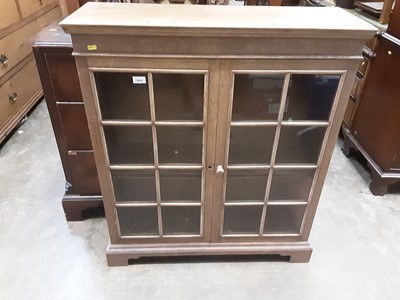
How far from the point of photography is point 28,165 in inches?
82.0

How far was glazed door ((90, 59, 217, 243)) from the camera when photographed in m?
1.06

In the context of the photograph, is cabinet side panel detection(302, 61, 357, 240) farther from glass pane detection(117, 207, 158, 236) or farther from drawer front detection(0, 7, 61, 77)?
drawer front detection(0, 7, 61, 77)

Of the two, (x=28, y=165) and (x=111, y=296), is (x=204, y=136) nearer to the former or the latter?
(x=111, y=296)

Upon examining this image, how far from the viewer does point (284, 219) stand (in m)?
1.42

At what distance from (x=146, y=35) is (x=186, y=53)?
131 mm

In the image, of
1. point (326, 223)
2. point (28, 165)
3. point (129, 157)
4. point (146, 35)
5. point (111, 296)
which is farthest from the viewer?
point (28, 165)

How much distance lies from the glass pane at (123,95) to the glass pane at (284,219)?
0.69 m

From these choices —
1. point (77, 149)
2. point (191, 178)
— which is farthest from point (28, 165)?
point (191, 178)

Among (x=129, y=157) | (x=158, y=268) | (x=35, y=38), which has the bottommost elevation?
(x=158, y=268)

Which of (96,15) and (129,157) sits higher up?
(96,15)

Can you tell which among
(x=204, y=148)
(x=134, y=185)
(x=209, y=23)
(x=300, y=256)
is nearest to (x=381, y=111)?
(x=300, y=256)

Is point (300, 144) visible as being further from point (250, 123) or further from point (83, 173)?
point (83, 173)

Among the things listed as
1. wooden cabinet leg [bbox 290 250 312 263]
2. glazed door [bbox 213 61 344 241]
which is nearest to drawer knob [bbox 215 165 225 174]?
glazed door [bbox 213 61 344 241]

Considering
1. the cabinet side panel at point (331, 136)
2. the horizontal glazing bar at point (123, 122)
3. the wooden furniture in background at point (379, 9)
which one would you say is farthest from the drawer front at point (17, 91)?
the wooden furniture in background at point (379, 9)
